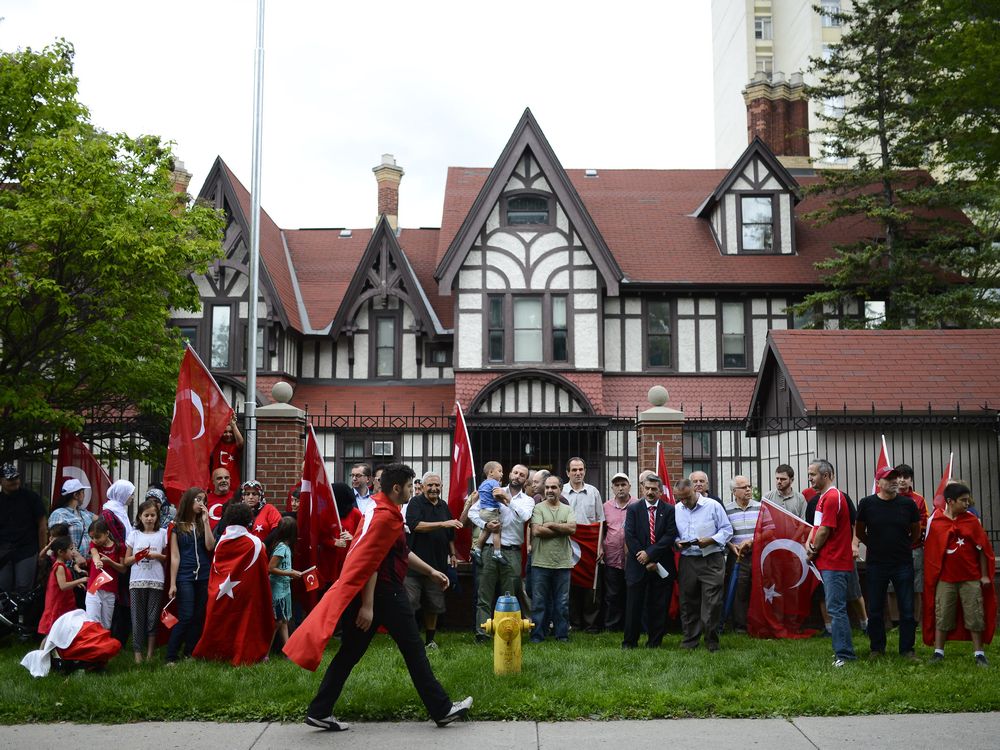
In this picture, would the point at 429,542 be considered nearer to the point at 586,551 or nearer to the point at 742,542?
the point at 586,551

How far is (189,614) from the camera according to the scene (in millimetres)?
9656

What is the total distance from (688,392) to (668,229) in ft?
15.8

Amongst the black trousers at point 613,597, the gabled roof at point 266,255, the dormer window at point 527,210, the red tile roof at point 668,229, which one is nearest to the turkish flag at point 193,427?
the black trousers at point 613,597

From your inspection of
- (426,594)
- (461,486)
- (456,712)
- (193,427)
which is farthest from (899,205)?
(456,712)

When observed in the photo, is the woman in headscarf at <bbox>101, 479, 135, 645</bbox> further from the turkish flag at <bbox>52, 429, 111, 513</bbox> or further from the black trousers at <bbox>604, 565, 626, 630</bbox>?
the black trousers at <bbox>604, 565, 626, 630</bbox>

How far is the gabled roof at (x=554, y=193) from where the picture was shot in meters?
24.1

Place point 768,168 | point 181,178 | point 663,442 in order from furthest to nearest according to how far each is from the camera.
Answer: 1. point 181,178
2. point 768,168
3. point 663,442

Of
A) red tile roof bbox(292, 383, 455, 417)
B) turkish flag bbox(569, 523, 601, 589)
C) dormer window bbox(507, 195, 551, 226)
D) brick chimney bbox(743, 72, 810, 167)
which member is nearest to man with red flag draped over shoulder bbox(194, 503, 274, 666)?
turkish flag bbox(569, 523, 601, 589)

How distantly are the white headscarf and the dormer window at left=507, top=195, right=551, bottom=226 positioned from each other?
50.3 feet

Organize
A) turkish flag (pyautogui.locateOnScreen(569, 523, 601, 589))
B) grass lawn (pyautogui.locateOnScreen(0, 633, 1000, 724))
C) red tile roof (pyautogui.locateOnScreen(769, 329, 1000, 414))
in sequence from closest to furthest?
1. grass lawn (pyautogui.locateOnScreen(0, 633, 1000, 724))
2. turkish flag (pyautogui.locateOnScreen(569, 523, 601, 589))
3. red tile roof (pyautogui.locateOnScreen(769, 329, 1000, 414))

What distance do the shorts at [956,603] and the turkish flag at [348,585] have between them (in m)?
5.30

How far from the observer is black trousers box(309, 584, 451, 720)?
7.07m

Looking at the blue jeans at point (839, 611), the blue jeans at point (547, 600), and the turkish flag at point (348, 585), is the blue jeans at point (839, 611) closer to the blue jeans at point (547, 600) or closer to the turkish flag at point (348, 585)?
→ the blue jeans at point (547, 600)

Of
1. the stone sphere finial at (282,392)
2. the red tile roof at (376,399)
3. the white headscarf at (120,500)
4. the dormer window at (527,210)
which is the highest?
the dormer window at (527,210)
